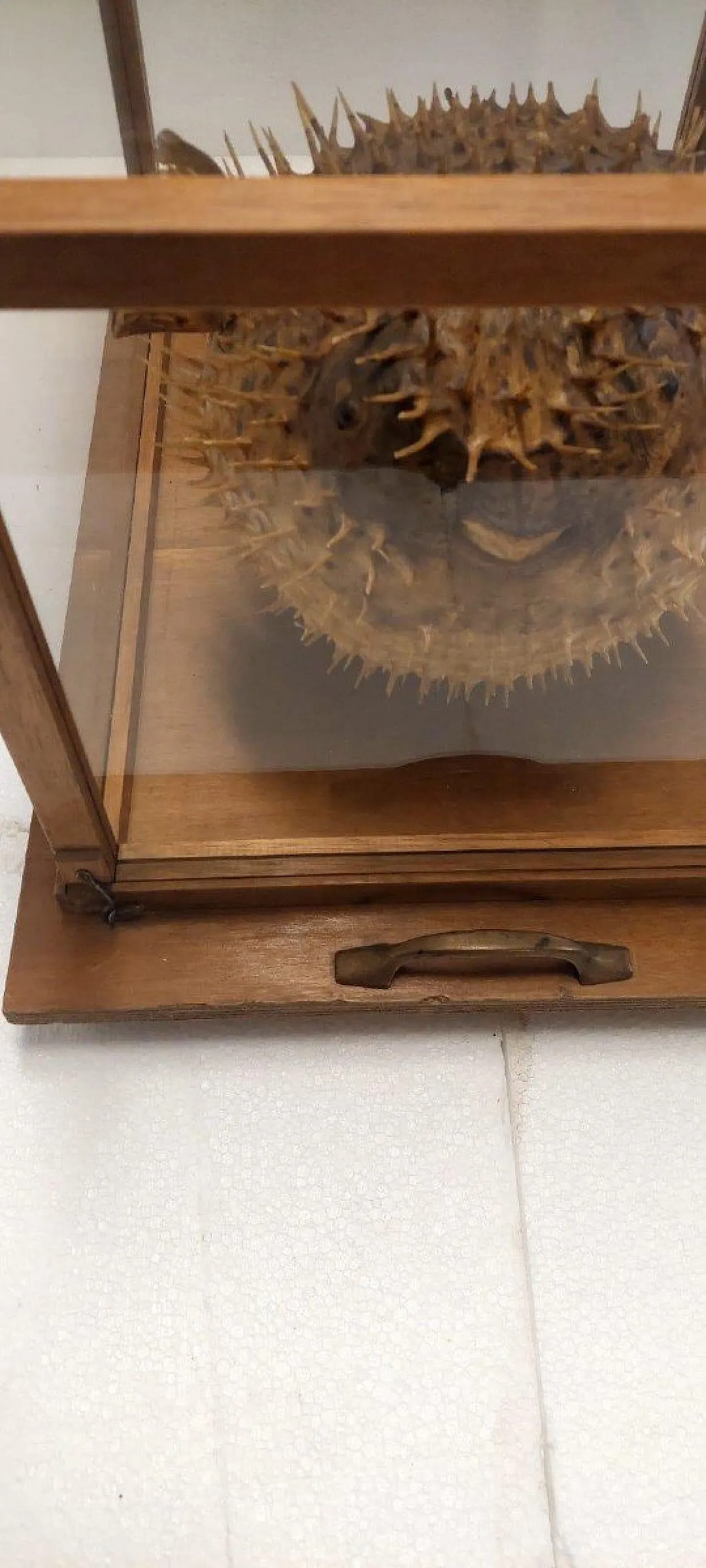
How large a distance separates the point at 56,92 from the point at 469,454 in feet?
1.08

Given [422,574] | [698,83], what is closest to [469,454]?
[422,574]

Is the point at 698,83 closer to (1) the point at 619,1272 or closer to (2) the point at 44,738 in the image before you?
(2) the point at 44,738

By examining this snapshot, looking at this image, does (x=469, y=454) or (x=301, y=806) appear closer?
(x=469, y=454)

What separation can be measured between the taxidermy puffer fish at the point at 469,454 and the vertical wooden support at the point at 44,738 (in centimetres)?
12

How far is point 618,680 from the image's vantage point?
27.8 inches

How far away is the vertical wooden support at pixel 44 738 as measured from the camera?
52 cm

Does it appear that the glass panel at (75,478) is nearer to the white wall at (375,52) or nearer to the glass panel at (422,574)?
the glass panel at (422,574)

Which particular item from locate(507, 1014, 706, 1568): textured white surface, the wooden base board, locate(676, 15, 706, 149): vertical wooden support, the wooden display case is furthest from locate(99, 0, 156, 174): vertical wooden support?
locate(507, 1014, 706, 1568): textured white surface

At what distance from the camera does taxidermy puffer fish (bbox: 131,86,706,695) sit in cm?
53

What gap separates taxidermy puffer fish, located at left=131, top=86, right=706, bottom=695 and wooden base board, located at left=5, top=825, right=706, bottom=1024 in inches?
5.9

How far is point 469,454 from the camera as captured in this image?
523 millimetres

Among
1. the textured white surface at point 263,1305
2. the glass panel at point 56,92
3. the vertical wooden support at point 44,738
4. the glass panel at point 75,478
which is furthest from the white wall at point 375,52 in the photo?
the textured white surface at point 263,1305

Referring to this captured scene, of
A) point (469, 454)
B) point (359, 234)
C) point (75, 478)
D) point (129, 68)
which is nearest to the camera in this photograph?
point (359, 234)

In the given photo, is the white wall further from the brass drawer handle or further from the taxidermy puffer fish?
the brass drawer handle
